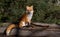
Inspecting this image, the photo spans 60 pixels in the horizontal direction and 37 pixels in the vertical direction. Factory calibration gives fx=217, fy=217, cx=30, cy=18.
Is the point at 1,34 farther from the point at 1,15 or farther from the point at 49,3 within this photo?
the point at 49,3

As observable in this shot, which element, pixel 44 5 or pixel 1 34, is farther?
pixel 44 5

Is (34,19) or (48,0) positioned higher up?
(48,0)

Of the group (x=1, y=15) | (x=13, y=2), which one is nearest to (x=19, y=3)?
(x=13, y=2)

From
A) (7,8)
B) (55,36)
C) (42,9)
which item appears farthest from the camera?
(7,8)

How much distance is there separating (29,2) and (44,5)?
454 mm

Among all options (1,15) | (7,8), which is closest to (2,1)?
(7,8)

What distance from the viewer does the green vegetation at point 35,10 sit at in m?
5.96

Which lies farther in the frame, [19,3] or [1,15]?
[19,3]

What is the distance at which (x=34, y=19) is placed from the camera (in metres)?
5.91

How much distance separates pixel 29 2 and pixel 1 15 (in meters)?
0.92

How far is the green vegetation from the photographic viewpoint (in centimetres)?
596

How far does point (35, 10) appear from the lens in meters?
6.38

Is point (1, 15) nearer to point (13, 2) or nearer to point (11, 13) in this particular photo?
point (11, 13)

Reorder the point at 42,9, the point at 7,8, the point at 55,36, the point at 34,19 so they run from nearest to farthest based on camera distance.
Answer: the point at 55,36 < the point at 34,19 < the point at 42,9 < the point at 7,8
